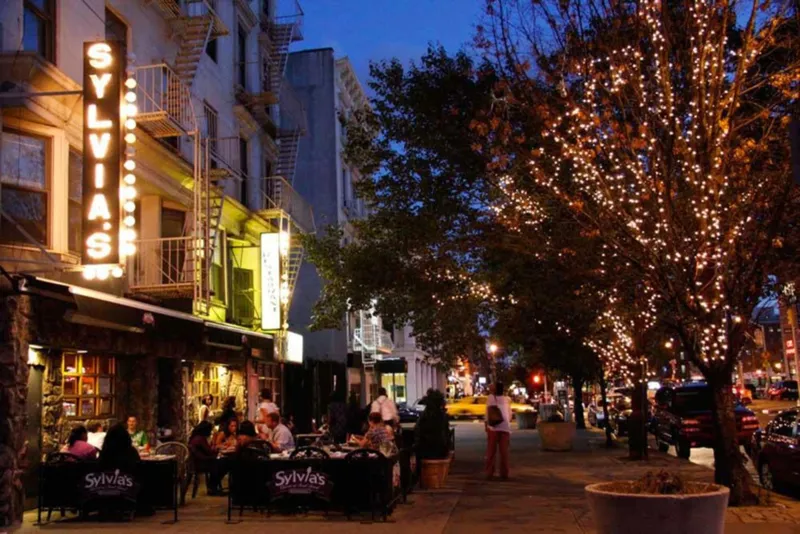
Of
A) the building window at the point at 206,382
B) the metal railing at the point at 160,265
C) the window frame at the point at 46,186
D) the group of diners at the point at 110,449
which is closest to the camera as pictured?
the group of diners at the point at 110,449

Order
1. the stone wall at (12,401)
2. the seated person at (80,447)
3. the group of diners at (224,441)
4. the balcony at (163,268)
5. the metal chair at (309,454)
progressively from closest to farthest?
the stone wall at (12,401) < the metal chair at (309,454) < the seated person at (80,447) < the group of diners at (224,441) < the balcony at (163,268)

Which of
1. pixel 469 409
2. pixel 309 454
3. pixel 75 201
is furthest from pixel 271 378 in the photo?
pixel 469 409

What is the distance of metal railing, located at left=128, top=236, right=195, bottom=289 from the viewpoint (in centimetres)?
1527

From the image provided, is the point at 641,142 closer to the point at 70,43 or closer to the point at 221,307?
the point at 70,43

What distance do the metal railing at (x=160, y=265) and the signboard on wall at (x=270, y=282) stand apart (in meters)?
4.23

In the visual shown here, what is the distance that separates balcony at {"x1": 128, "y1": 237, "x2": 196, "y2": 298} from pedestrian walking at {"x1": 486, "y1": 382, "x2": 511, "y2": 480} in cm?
581

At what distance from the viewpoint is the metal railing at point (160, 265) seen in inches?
601

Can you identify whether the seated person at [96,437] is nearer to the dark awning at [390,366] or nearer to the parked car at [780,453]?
the parked car at [780,453]

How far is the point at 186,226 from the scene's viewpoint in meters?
17.5

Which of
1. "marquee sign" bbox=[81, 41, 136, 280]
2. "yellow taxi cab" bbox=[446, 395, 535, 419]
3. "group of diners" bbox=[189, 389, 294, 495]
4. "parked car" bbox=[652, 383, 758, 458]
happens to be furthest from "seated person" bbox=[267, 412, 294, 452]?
"yellow taxi cab" bbox=[446, 395, 535, 419]

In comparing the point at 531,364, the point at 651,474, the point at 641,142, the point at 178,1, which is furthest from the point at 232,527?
the point at 531,364

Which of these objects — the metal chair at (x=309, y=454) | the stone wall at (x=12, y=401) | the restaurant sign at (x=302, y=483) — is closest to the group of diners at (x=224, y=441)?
the metal chair at (x=309, y=454)

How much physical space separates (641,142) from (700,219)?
4.20 ft

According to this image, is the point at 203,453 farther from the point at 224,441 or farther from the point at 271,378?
the point at 271,378
